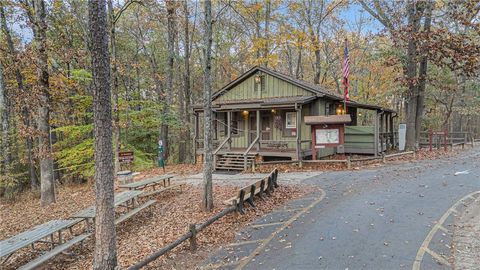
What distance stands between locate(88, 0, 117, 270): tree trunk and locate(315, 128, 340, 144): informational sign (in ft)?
40.1

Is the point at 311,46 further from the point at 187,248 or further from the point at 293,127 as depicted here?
the point at 187,248

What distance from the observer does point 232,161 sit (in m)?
17.7

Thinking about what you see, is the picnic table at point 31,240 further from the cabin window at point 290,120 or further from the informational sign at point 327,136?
the cabin window at point 290,120

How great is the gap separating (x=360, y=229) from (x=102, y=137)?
18.8 ft

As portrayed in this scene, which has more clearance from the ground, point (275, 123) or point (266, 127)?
point (275, 123)

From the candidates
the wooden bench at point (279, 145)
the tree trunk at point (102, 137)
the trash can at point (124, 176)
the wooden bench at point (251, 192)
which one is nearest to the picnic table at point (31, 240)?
the tree trunk at point (102, 137)

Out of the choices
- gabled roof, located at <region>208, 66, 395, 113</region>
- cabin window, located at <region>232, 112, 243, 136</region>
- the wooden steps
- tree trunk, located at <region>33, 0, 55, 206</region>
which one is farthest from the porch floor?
tree trunk, located at <region>33, 0, 55, 206</region>

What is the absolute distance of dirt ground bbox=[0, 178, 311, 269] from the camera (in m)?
6.29

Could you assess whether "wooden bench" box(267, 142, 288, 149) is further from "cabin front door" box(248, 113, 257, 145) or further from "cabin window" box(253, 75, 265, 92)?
"cabin window" box(253, 75, 265, 92)

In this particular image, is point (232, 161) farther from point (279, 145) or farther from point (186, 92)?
point (186, 92)

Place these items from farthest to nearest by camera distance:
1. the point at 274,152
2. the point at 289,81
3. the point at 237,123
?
1. the point at 237,123
2. the point at 289,81
3. the point at 274,152

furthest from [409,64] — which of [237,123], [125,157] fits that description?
[125,157]

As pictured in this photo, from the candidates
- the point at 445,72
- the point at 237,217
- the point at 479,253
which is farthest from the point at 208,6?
the point at 445,72

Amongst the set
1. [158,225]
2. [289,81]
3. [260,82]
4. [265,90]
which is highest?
[260,82]
